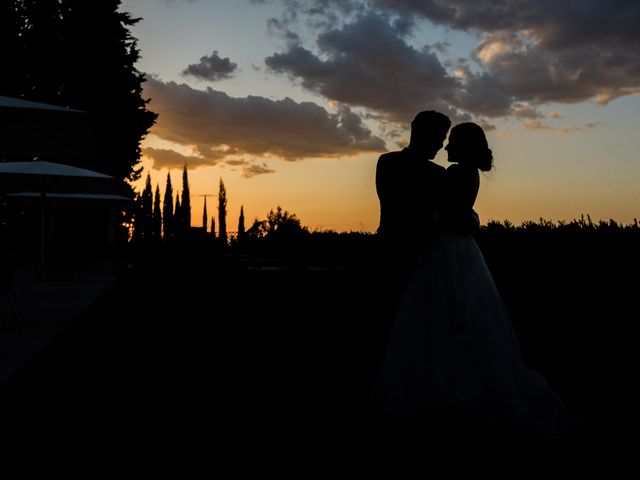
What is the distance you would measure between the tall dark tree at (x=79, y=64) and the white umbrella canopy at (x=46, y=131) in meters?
25.6

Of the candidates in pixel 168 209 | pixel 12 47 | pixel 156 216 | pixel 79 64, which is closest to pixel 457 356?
pixel 12 47

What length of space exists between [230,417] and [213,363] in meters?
2.12

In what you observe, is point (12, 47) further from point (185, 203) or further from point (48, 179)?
point (185, 203)

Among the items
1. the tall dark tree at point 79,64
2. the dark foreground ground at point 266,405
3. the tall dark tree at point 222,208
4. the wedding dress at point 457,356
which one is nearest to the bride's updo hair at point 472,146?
the wedding dress at point 457,356

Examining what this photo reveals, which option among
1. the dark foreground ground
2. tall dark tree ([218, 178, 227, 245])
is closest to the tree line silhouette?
tall dark tree ([218, 178, 227, 245])

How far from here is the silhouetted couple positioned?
4582 mm

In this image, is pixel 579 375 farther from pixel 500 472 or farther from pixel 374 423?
pixel 500 472

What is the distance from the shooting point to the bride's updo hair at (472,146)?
4.84 meters

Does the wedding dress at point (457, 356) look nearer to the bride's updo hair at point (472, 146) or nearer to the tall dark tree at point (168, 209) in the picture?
the bride's updo hair at point (472, 146)

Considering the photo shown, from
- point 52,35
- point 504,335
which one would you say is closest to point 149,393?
point 504,335

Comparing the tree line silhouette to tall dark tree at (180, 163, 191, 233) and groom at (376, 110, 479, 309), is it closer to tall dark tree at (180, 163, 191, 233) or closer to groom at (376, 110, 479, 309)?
tall dark tree at (180, 163, 191, 233)

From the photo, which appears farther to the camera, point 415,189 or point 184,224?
point 184,224

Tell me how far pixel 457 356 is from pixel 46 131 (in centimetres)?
489

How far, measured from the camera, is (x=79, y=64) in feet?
112
